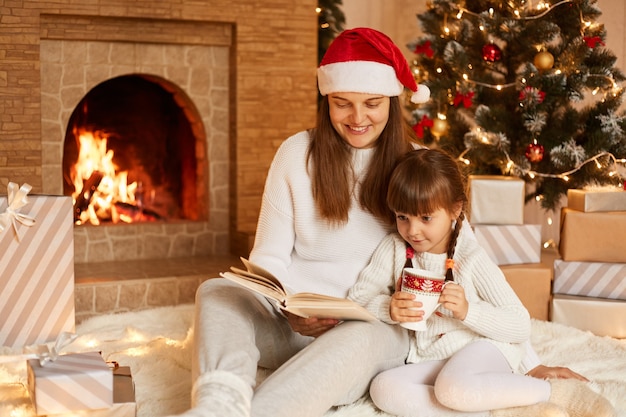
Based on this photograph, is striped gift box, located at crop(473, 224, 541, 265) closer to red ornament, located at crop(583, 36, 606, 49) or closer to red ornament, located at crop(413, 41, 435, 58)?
red ornament, located at crop(583, 36, 606, 49)

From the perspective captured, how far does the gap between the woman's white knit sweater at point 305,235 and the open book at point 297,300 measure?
0.98ft

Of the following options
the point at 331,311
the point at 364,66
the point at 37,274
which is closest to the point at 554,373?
the point at 331,311

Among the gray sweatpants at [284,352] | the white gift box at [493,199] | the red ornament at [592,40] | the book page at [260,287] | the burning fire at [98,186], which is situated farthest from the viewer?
the burning fire at [98,186]

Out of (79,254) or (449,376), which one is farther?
(79,254)

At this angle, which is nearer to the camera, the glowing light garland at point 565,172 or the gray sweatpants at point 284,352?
the gray sweatpants at point 284,352

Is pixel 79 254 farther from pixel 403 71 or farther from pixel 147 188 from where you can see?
pixel 403 71

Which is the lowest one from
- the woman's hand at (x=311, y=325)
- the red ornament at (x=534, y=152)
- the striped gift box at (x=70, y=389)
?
A: the striped gift box at (x=70, y=389)

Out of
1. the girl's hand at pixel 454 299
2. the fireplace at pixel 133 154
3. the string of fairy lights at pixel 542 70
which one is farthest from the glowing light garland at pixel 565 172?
the girl's hand at pixel 454 299

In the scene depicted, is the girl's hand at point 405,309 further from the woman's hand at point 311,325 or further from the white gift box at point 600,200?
the white gift box at point 600,200

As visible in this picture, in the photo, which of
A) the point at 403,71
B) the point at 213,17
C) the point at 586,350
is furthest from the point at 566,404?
the point at 213,17

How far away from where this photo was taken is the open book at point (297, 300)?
1.70 meters

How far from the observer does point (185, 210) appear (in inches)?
156

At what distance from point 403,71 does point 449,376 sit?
81cm

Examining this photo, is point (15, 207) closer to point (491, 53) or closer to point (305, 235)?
point (305, 235)
